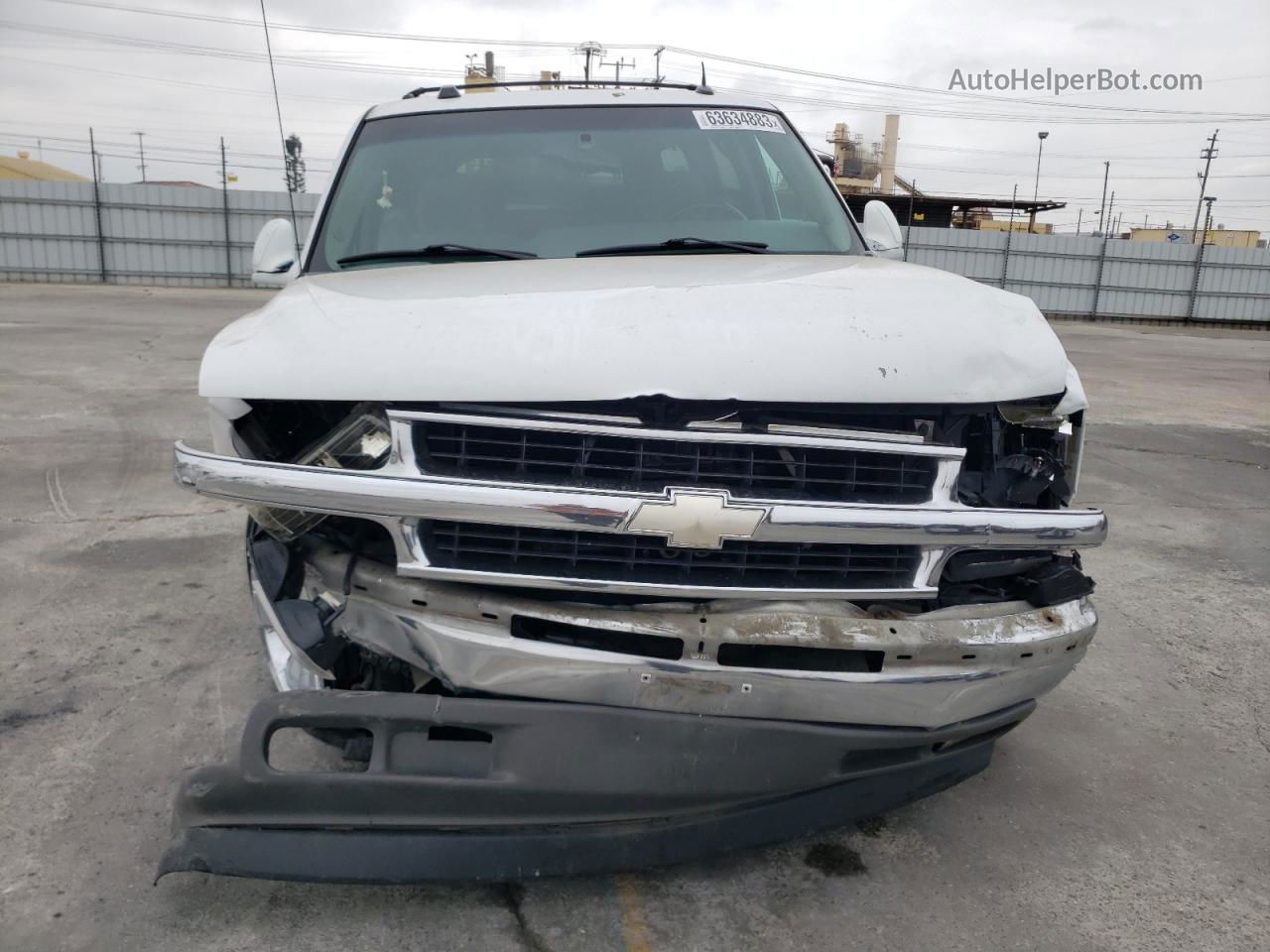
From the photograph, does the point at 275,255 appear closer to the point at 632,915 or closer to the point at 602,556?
the point at 602,556

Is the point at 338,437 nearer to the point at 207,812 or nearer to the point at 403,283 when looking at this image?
the point at 403,283

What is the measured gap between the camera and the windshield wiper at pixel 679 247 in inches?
118

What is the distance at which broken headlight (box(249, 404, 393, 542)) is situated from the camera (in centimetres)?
205

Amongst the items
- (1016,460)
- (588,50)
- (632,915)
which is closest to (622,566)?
(632,915)

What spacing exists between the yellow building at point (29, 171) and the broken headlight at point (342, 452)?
108 feet

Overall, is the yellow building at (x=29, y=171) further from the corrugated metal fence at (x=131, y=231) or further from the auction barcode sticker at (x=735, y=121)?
the auction barcode sticker at (x=735, y=121)

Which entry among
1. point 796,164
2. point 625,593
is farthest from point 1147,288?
point 625,593

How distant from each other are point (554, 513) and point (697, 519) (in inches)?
10.9

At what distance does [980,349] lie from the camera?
2180 millimetres

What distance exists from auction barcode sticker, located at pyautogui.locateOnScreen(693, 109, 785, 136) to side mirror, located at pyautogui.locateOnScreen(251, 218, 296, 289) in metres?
1.53

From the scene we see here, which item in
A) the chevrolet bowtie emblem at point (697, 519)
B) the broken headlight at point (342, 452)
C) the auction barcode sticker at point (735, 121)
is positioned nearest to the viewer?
the chevrolet bowtie emblem at point (697, 519)

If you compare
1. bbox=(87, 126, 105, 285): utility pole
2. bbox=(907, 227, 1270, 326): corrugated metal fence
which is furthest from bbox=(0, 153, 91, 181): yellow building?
bbox=(907, 227, 1270, 326): corrugated metal fence

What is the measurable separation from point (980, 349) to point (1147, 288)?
102ft

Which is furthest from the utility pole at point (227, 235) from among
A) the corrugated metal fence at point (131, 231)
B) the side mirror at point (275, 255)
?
the side mirror at point (275, 255)
